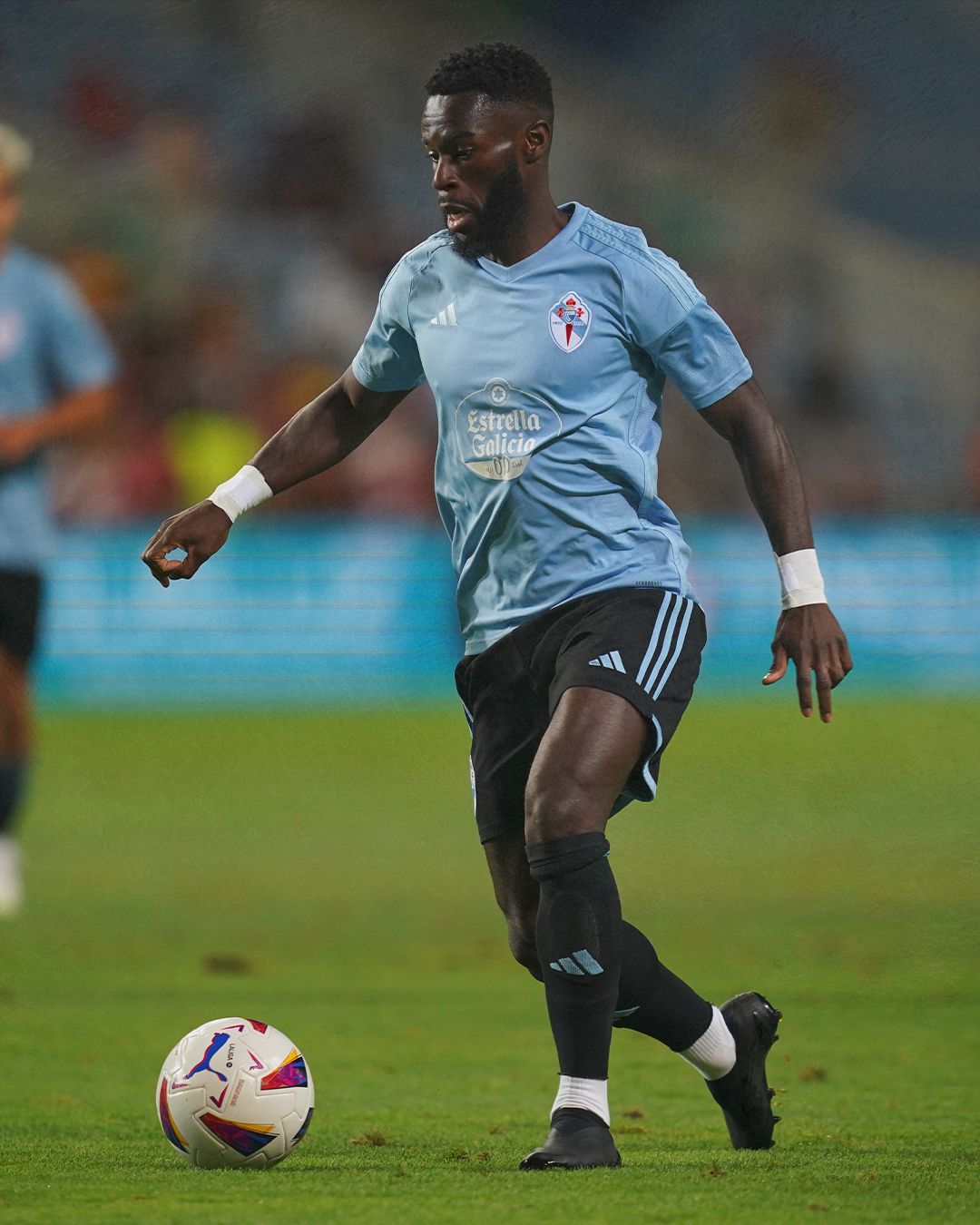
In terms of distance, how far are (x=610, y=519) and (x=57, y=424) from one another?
4.58 meters

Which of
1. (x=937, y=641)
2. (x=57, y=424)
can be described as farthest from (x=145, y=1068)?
(x=937, y=641)

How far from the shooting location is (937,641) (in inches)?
468

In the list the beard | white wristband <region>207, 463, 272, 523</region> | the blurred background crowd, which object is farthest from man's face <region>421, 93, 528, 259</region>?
the blurred background crowd

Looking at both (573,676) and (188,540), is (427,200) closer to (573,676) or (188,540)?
(188,540)

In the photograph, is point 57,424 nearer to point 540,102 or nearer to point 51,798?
point 51,798

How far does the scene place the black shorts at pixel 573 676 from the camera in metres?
3.60

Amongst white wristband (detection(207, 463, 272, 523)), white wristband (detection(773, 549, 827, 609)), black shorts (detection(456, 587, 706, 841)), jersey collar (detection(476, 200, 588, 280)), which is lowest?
black shorts (detection(456, 587, 706, 841))

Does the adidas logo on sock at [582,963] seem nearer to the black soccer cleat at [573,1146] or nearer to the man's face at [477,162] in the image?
the black soccer cleat at [573,1146]

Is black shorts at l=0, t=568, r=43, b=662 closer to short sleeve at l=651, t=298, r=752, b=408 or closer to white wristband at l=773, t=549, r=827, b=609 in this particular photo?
short sleeve at l=651, t=298, r=752, b=408

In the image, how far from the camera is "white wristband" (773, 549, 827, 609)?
12.1ft

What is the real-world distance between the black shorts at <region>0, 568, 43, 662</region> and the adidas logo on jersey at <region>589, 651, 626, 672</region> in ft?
16.0

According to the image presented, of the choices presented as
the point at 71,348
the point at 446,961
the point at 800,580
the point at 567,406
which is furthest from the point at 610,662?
the point at 71,348

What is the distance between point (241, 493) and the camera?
13.6ft

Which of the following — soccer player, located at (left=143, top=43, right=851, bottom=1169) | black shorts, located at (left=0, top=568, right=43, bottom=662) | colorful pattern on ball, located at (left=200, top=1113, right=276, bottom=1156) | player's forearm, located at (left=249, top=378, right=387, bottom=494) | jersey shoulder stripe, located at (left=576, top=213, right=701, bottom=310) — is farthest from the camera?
black shorts, located at (left=0, top=568, right=43, bottom=662)
